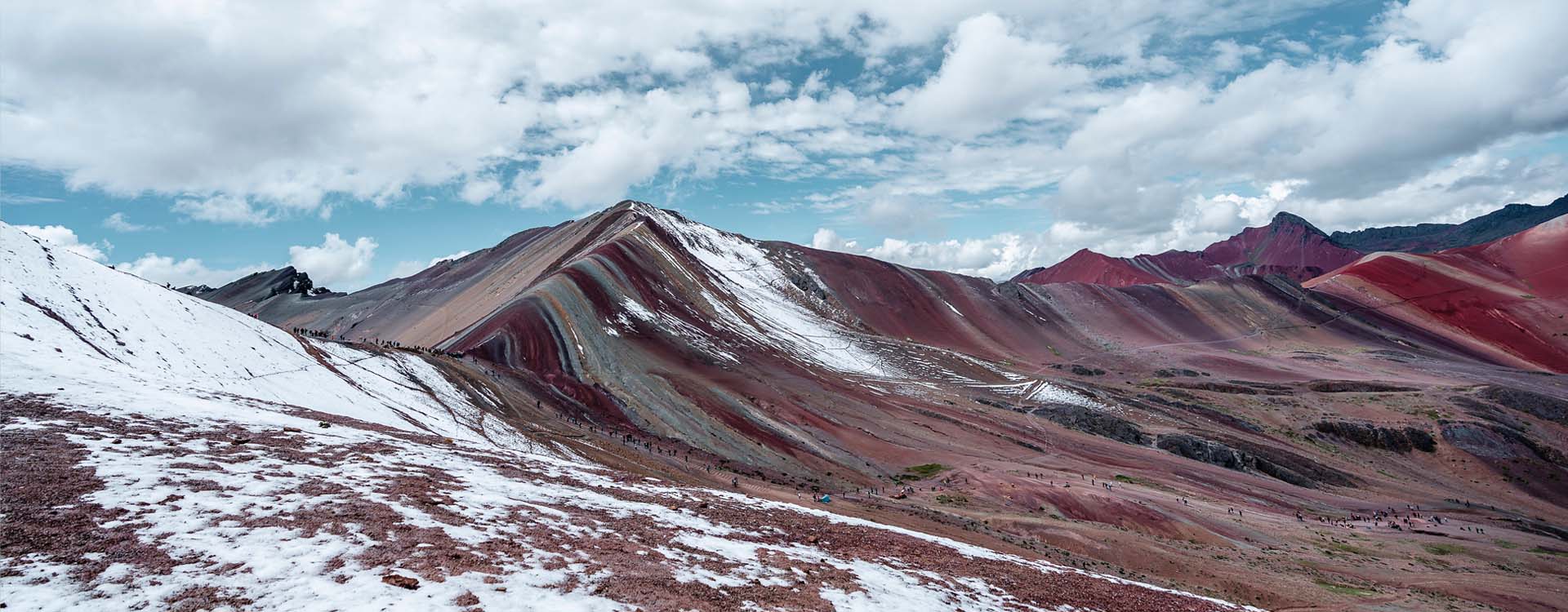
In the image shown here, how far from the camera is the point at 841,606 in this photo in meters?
10.3

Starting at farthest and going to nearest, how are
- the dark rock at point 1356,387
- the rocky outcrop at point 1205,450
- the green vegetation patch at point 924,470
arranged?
the dark rock at point 1356,387, the rocky outcrop at point 1205,450, the green vegetation patch at point 924,470

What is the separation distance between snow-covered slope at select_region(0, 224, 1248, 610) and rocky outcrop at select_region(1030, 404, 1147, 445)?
163ft

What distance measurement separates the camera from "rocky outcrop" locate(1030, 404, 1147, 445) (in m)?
62.0

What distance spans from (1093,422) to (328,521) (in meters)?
64.6

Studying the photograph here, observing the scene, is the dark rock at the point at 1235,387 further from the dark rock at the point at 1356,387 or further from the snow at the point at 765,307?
the snow at the point at 765,307

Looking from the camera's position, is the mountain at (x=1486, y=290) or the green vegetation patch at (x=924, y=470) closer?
the green vegetation patch at (x=924, y=470)

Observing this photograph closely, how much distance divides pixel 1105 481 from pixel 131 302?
4823 centimetres

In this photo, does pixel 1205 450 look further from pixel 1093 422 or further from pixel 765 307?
pixel 765 307

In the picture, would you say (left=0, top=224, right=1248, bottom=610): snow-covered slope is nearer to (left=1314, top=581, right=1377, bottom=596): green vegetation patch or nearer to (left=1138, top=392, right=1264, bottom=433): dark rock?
(left=1314, top=581, right=1377, bottom=596): green vegetation patch

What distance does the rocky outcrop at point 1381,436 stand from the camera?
216 ft

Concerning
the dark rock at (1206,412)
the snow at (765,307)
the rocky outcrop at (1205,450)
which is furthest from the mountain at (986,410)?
the snow at (765,307)

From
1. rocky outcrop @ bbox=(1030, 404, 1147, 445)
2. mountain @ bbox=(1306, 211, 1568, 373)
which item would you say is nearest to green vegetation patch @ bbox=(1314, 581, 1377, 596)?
rocky outcrop @ bbox=(1030, 404, 1147, 445)

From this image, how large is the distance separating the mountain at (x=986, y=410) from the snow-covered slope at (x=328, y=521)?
33cm

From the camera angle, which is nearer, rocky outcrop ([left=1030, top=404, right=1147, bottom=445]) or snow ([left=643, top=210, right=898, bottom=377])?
rocky outcrop ([left=1030, top=404, right=1147, bottom=445])
